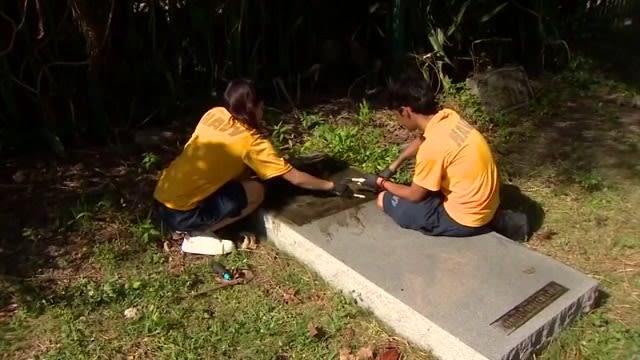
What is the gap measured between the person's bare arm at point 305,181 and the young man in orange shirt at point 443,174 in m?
0.41

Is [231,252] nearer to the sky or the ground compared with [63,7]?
nearer to the ground

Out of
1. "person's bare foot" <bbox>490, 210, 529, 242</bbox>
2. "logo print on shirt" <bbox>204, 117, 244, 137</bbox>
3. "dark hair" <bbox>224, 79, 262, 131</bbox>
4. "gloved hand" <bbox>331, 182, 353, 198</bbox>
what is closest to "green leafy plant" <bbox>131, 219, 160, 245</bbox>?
"logo print on shirt" <bbox>204, 117, 244, 137</bbox>

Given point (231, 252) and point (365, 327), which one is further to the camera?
point (231, 252)

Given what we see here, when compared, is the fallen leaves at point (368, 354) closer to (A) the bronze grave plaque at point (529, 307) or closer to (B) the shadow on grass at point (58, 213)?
(A) the bronze grave plaque at point (529, 307)

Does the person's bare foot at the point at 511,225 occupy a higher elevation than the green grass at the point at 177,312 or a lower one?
higher

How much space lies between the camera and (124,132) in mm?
4926

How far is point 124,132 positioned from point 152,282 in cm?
186

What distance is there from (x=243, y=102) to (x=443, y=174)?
3.81ft

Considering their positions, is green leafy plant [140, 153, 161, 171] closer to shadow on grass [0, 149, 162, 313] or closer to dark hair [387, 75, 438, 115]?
shadow on grass [0, 149, 162, 313]

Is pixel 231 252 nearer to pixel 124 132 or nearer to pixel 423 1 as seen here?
pixel 124 132

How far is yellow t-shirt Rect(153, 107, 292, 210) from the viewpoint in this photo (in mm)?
3576

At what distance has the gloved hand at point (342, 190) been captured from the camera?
3.94 meters

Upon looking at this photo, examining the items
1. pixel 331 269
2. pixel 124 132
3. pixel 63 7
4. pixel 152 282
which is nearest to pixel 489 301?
pixel 331 269

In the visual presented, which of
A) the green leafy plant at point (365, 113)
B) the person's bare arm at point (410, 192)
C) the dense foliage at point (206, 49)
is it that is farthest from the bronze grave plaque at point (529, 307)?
the dense foliage at point (206, 49)
